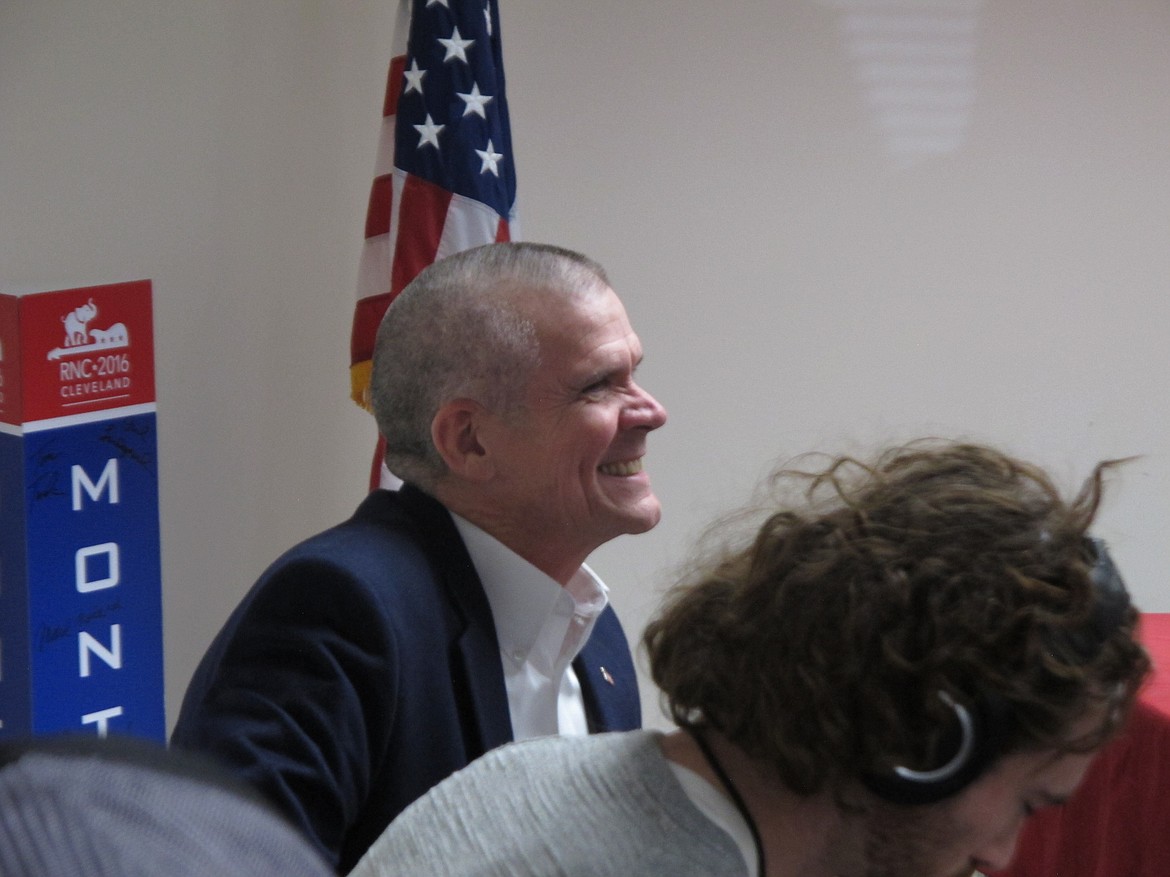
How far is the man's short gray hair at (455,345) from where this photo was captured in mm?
1650

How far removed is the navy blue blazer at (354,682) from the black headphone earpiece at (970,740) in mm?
544

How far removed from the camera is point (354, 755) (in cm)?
130

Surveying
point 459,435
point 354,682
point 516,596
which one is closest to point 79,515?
point 459,435

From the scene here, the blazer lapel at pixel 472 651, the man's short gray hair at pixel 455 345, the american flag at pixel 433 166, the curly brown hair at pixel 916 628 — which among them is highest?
the american flag at pixel 433 166

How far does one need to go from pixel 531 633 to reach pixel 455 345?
358 millimetres

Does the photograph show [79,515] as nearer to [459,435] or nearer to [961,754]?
[459,435]

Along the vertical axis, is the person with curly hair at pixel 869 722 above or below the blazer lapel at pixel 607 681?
above

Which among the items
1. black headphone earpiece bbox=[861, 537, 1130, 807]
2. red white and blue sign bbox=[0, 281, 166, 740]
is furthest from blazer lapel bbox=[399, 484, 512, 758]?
red white and blue sign bbox=[0, 281, 166, 740]

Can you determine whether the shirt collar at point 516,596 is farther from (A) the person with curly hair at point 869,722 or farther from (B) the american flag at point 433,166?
(B) the american flag at point 433,166

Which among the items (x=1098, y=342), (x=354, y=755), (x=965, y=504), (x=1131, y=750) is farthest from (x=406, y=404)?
(x=1098, y=342)

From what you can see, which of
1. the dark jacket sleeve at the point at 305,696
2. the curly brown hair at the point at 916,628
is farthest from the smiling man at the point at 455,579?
the curly brown hair at the point at 916,628

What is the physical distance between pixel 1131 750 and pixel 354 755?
970mm

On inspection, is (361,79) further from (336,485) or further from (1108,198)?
(1108,198)

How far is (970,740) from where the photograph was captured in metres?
0.91
